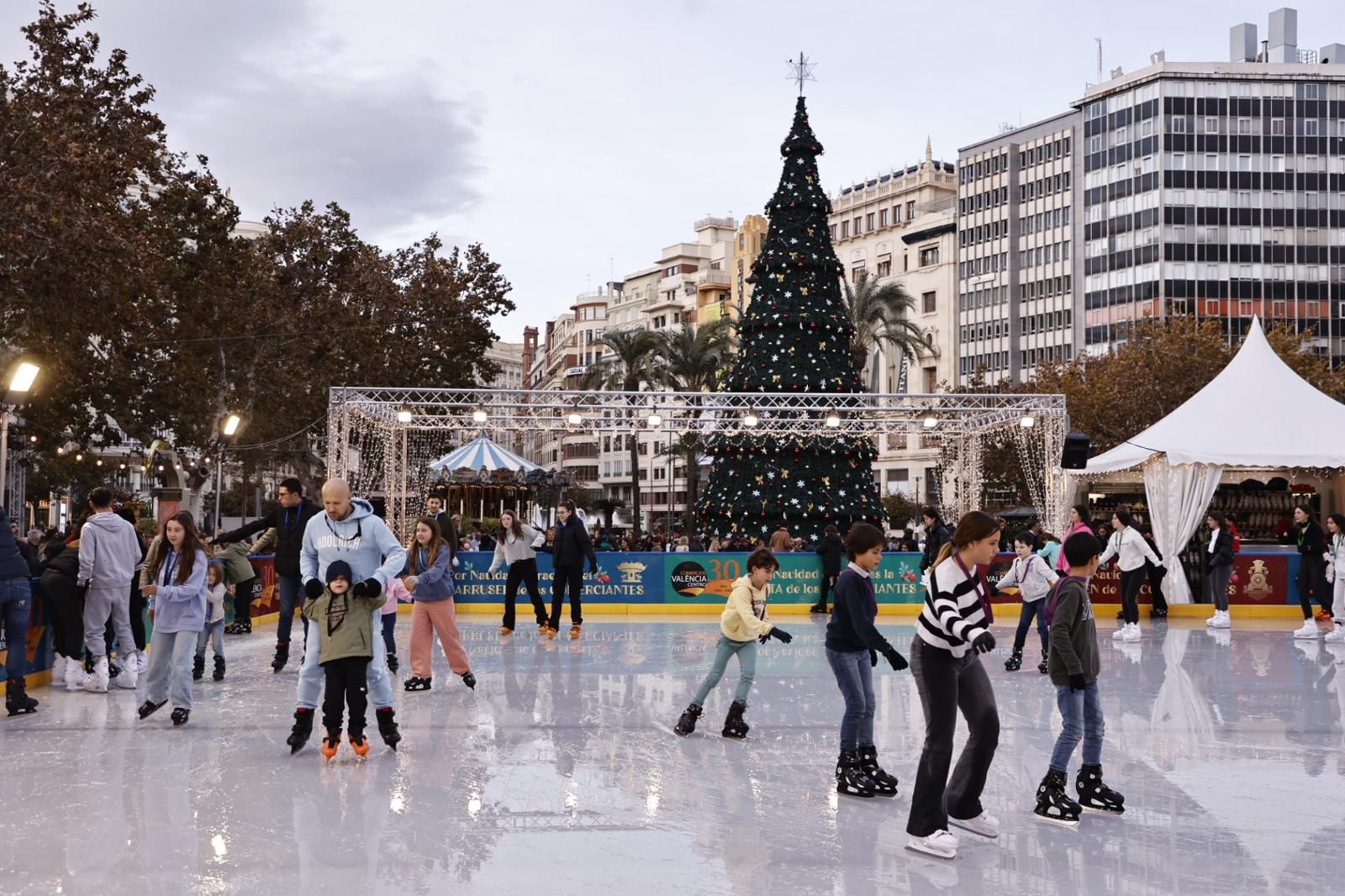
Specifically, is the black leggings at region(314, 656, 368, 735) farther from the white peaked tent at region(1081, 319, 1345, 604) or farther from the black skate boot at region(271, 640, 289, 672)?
the white peaked tent at region(1081, 319, 1345, 604)

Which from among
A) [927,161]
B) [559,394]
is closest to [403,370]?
[559,394]

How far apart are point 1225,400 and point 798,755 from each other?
16.8 metres

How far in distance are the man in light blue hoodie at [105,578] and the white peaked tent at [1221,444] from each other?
16.5 metres

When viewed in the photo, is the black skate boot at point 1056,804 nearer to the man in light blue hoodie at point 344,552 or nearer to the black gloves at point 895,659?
the black gloves at point 895,659

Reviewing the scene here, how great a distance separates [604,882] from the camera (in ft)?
17.7

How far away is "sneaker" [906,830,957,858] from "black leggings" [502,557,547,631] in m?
10.1

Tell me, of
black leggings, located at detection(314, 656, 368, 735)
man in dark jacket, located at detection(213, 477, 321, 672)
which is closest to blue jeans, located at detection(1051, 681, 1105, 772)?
black leggings, located at detection(314, 656, 368, 735)

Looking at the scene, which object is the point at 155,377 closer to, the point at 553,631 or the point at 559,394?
the point at 559,394

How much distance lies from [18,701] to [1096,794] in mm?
8171

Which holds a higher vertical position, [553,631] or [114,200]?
[114,200]

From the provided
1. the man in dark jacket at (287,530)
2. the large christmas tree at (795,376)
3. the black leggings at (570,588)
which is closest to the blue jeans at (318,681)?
the man in dark jacket at (287,530)

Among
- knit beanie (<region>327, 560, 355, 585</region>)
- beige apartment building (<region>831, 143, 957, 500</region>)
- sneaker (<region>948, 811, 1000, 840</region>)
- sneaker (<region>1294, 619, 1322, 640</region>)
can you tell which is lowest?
sneaker (<region>1294, 619, 1322, 640</region>)

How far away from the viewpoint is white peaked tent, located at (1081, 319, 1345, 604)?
21.1 m

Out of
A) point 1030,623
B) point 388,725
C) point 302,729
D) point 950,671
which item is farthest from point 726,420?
point 950,671
